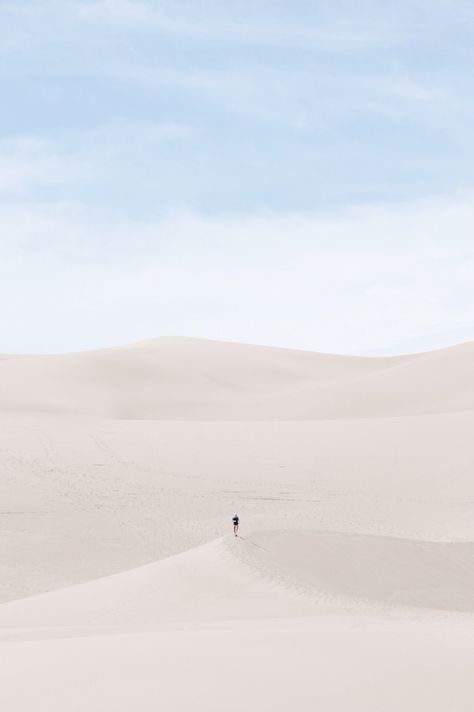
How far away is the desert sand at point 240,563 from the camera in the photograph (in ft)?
23.2

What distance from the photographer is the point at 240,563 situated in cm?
1340

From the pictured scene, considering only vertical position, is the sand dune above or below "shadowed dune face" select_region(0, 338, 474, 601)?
below

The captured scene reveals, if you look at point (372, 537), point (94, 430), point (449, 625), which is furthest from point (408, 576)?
point (94, 430)

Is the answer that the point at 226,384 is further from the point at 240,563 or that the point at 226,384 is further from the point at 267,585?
the point at 267,585

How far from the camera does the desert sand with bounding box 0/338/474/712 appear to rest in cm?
708

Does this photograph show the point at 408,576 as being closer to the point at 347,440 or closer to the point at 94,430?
the point at 347,440

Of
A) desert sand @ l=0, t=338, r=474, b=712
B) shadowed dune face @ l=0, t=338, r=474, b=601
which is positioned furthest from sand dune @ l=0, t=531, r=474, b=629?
shadowed dune face @ l=0, t=338, r=474, b=601

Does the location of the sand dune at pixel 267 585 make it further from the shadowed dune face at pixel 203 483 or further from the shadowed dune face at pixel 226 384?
the shadowed dune face at pixel 226 384

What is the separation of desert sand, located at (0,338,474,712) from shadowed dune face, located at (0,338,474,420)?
0.86 metres

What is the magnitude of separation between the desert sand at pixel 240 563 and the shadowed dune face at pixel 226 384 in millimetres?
856

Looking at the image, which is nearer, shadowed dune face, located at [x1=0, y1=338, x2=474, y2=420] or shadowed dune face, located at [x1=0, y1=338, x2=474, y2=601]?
shadowed dune face, located at [x1=0, y1=338, x2=474, y2=601]

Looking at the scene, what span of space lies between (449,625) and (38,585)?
7891mm

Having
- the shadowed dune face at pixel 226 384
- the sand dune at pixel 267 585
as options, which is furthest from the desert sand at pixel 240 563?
the shadowed dune face at pixel 226 384

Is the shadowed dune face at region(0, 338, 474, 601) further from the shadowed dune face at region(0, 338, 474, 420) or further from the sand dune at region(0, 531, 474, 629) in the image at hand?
the sand dune at region(0, 531, 474, 629)
